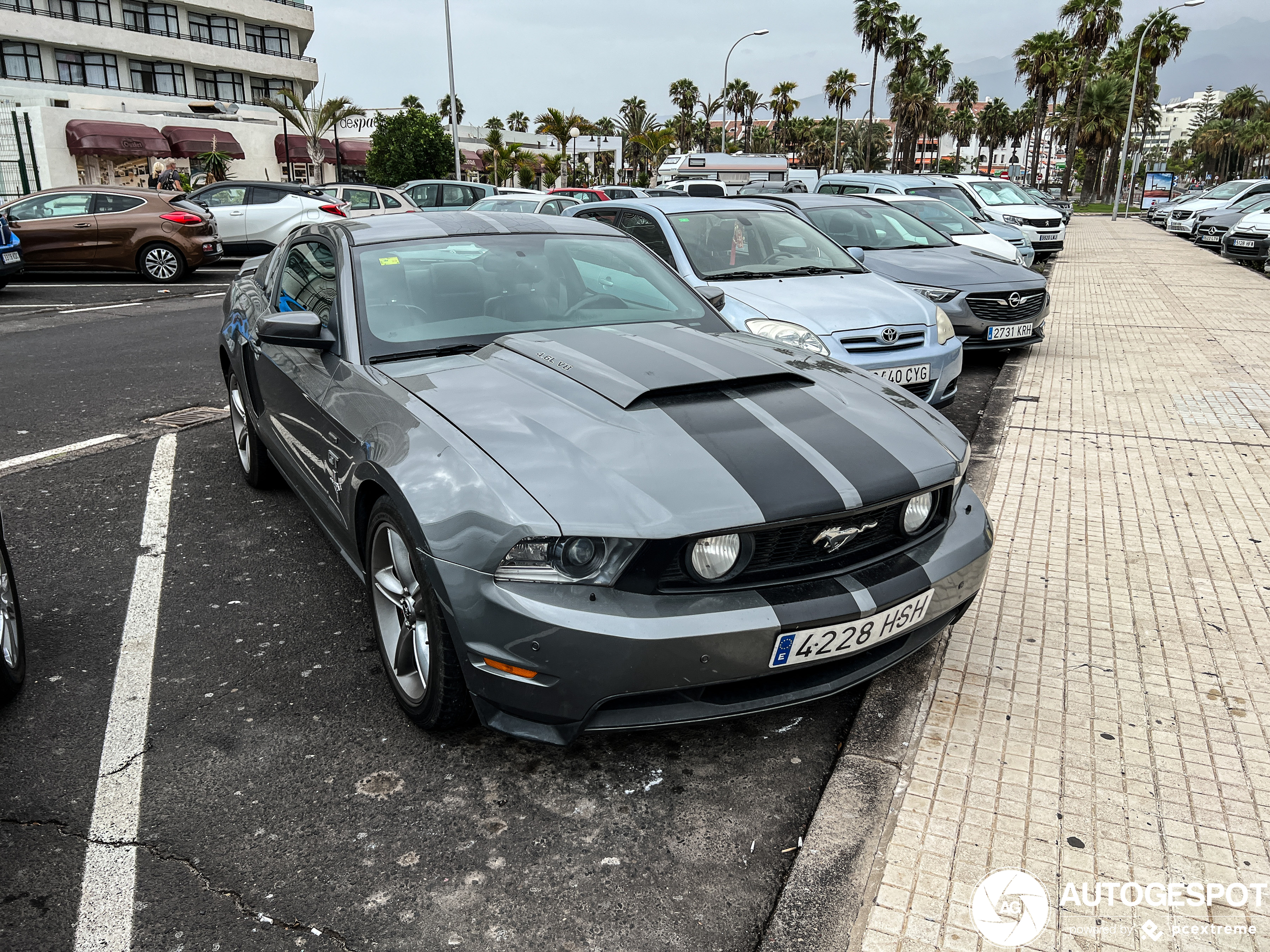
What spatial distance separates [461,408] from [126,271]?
15.5 metres

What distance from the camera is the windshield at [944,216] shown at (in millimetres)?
12500

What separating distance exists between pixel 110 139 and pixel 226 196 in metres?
25.7

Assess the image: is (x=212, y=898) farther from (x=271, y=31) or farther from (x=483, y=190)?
(x=271, y=31)

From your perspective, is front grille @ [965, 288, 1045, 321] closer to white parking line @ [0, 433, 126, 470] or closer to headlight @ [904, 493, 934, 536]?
headlight @ [904, 493, 934, 536]

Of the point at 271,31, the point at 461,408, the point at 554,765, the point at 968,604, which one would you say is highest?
the point at 271,31

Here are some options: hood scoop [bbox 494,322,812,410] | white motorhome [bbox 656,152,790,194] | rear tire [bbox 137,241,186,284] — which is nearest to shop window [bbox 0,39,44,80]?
white motorhome [bbox 656,152,790,194]

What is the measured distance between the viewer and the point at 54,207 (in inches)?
595

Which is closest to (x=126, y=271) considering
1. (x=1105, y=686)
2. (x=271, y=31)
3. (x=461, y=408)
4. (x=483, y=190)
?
(x=483, y=190)

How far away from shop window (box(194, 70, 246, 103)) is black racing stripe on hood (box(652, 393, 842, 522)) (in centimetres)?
5920

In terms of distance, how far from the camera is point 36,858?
245cm

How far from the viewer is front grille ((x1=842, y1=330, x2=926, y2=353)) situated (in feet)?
20.8

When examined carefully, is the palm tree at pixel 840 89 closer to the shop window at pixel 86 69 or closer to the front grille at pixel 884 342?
the shop window at pixel 86 69

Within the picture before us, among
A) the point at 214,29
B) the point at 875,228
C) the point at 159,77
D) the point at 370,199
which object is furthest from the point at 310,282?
the point at 214,29

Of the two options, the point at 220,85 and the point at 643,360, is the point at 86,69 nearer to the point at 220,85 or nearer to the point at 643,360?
the point at 220,85
